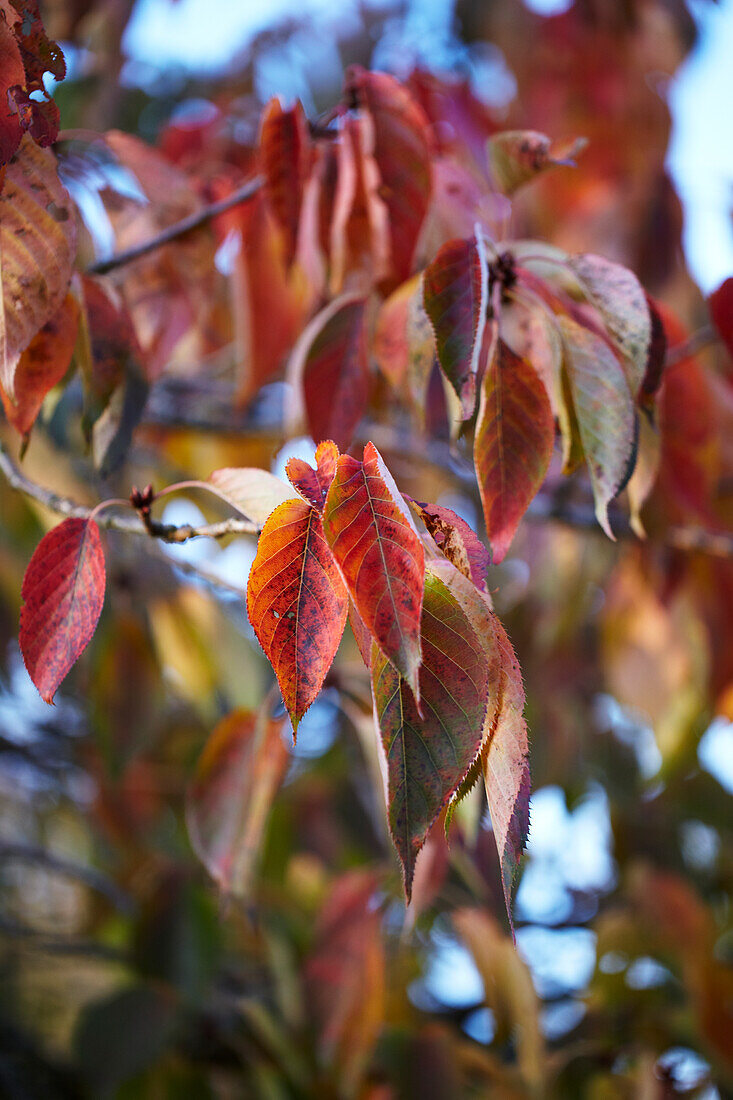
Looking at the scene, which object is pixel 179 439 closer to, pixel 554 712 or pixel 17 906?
pixel 554 712

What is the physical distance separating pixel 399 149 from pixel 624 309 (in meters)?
0.26

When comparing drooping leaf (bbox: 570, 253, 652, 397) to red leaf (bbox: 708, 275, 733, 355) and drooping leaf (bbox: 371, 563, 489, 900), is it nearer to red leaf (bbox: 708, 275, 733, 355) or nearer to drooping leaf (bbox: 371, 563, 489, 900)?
red leaf (bbox: 708, 275, 733, 355)

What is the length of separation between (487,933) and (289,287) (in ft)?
2.72

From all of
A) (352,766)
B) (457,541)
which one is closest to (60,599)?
(457,541)

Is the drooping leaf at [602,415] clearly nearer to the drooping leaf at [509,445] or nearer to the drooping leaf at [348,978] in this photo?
the drooping leaf at [509,445]

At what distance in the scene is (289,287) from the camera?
938 millimetres

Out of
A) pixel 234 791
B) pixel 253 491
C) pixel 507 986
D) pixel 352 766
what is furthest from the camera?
pixel 352 766

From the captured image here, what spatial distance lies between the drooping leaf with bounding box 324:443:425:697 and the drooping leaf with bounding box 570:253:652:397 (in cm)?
25

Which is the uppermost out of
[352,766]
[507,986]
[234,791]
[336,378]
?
[336,378]

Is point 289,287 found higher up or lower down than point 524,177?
lower down

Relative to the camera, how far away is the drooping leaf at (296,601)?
1.37ft

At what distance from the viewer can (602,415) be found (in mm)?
537

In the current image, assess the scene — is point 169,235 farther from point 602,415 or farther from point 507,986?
point 507,986

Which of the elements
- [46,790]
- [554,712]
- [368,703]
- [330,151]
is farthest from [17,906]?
[330,151]
